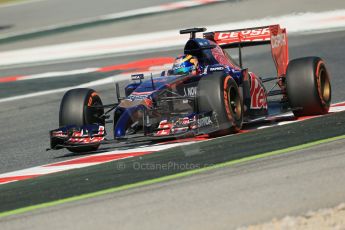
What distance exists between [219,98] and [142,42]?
12222 mm

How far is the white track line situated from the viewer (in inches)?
797

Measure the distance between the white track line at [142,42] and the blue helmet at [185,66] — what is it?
10420 millimetres

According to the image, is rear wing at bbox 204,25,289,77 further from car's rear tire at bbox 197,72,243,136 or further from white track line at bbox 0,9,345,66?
white track line at bbox 0,9,345,66

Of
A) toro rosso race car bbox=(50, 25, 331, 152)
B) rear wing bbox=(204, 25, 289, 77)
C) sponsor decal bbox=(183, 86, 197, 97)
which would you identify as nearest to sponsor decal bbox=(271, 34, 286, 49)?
rear wing bbox=(204, 25, 289, 77)

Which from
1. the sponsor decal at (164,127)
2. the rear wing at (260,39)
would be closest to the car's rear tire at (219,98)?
the sponsor decal at (164,127)

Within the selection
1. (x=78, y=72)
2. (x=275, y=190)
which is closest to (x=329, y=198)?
(x=275, y=190)

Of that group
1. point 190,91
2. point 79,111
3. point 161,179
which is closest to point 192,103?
point 190,91

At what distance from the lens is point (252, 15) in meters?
21.4

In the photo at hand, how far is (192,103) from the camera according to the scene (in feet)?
31.0

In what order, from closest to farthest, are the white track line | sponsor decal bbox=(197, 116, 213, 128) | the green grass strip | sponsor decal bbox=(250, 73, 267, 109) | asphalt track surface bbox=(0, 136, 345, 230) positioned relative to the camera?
asphalt track surface bbox=(0, 136, 345, 230), the green grass strip, sponsor decal bbox=(197, 116, 213, 128), sponsor decal bbox=(250, 73, 267, 109), the white track line

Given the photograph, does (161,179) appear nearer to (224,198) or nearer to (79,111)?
(224,198)

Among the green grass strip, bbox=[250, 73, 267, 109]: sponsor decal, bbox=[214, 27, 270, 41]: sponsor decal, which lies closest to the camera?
the green grass strip

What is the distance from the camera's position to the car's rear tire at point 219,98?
29.5 feet

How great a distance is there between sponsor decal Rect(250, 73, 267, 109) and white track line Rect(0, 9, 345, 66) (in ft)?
32.3
